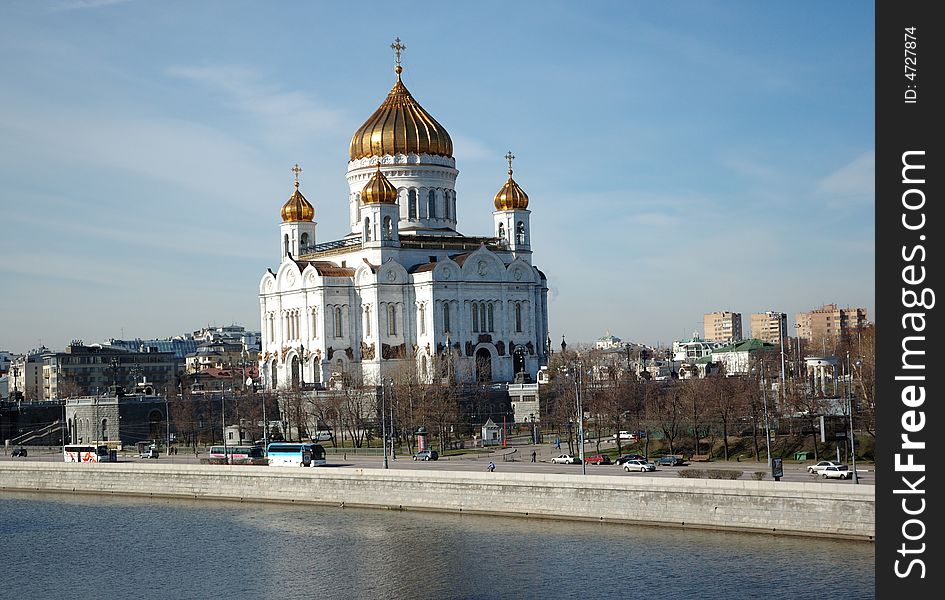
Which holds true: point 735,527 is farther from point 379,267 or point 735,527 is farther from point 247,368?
point 247,368

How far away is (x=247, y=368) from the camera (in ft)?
419

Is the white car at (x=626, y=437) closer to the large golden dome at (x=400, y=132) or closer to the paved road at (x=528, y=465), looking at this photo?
the paved road at (x=528, y=465)

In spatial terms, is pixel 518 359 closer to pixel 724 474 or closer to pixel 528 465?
pixel 528 465

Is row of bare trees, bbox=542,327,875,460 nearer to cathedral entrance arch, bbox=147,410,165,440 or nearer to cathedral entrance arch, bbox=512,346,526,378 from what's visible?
cathedral entrance arch, bbox=512,346,526,378

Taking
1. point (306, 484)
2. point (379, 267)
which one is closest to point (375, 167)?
point (379, 267)

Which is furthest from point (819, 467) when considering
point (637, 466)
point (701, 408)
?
point (701, 408)

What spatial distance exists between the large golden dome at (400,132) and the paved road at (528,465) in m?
23.5

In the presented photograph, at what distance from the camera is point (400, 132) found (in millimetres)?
80438

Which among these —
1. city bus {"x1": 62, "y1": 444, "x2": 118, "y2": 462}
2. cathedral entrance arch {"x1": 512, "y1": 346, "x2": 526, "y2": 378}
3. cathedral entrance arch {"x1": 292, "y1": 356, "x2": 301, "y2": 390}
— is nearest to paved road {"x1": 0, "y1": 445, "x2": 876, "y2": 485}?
city bus {"x1": 62, "y1": 444, "x2": 118, "y2": 462}

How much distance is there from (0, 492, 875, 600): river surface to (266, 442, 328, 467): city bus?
5.62m

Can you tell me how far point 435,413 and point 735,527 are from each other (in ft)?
85.9

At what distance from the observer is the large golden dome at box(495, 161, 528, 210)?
81.1 metres

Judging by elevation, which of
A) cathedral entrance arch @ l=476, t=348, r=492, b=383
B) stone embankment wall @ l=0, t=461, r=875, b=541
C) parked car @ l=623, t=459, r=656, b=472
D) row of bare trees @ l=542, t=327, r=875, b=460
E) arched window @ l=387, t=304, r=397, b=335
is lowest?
stone embankment wall @ l=0, t=461, r=875, b=541
